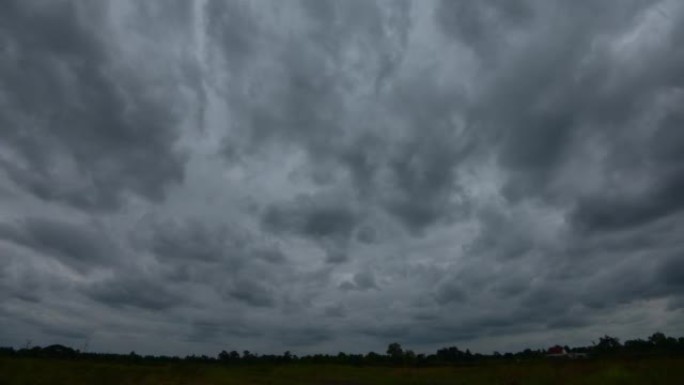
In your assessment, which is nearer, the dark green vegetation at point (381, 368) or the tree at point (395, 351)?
the dark green vegetation at point (381, 368)

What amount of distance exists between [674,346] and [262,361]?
3886 inches

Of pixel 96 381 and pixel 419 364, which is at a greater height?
pixel 419 364

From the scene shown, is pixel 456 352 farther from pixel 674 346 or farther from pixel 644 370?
pixel 644 370

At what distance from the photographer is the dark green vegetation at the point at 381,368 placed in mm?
46312

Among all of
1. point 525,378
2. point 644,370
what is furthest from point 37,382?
point 644,370

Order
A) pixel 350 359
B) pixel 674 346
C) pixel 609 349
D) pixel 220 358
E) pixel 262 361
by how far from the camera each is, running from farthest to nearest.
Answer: pixel 220 358 < pixel 262 361 < pixel 350 359 < pixel 609 349 < pixel 674 346

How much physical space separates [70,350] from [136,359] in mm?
16878

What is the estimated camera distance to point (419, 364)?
135 metres

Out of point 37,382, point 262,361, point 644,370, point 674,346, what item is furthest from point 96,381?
point 674,346

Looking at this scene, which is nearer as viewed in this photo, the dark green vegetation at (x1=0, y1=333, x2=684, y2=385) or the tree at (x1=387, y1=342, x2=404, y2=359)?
the dark green vegetation at (x1=0, y1=333, x2=684, y2=385)

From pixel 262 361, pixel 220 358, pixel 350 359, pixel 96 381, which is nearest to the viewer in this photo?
pixel 96 381

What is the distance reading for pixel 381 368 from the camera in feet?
396

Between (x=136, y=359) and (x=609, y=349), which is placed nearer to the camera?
(x=609, y=349)

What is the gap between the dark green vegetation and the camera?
152 feet
